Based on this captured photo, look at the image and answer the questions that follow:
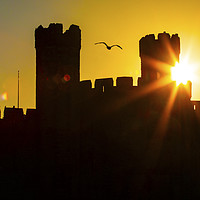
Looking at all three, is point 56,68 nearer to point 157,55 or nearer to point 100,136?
point 100,136

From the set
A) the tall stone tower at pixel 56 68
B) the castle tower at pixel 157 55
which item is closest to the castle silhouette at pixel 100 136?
the tall stone tower at pixel 56 68

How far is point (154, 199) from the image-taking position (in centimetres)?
3638

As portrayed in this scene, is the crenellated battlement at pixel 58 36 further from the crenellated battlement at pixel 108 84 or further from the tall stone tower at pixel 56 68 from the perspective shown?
the crenellated battlement at pixel 108 84

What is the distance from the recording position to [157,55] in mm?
38531

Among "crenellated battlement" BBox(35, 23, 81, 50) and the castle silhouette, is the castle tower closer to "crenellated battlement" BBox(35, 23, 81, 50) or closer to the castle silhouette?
the castle silhouette

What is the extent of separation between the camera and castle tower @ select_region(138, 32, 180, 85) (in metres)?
38.2

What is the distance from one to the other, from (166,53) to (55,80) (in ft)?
20.2

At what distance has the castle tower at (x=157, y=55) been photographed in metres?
38.2

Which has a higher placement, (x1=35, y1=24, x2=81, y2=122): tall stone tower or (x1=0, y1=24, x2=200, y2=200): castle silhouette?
(x1=35, y1=24, x2=81, y2=122): tall stone tower

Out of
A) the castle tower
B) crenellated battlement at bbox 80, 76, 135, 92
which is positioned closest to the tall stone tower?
crenellated battlement at bbox 80, 76, 135, 92

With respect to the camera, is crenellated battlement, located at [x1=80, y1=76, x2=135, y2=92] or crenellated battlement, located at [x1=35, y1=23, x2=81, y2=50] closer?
crenellated battlement, located at [x1=80, y1=76, x2=135, y2=92]

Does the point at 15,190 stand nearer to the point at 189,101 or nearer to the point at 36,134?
the point at 36,134

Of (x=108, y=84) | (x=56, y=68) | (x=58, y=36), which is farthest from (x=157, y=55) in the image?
(x=56, y=68)

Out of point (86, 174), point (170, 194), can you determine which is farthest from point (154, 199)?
point (86, 174)
